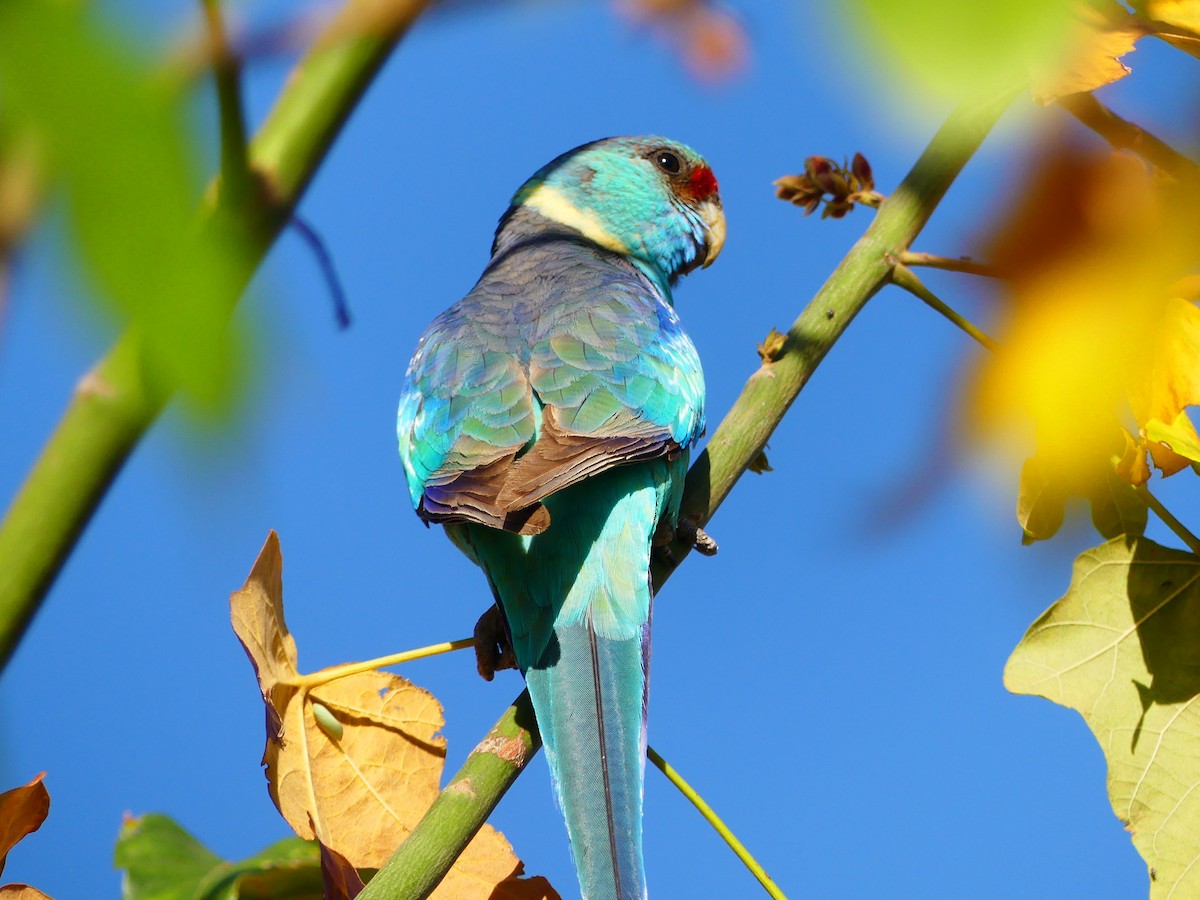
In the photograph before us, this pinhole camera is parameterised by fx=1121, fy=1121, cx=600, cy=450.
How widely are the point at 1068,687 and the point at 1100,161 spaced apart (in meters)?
0.84

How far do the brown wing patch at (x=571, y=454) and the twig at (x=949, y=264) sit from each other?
60 centimetres

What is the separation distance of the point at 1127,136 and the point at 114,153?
1607mm

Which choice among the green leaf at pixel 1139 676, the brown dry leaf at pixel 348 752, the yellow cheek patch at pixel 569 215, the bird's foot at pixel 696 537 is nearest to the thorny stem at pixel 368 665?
the brown dry leaf at pixel 348 752

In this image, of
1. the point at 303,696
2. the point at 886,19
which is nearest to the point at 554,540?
the point at 303,696

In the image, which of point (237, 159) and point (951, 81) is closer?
point (951, 81)

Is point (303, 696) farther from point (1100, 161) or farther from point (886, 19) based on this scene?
point (886, 19)

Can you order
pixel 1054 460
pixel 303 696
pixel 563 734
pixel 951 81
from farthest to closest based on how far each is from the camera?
1. pixel 303 696
2. pixel 563 734
3. pixel 1054 460
4. pixel 951 81

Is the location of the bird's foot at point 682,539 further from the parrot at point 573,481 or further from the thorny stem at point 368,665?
the thorny stem at point 368,665

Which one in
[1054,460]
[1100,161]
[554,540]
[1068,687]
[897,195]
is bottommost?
[554,540]

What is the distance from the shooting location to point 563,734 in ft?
6.38

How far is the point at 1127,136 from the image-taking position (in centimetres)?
165

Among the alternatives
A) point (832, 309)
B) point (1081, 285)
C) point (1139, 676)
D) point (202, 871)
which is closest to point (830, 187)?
point (832, 309)

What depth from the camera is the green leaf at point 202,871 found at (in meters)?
1.94

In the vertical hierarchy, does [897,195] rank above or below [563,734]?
above
